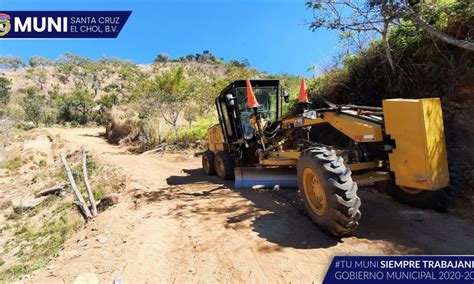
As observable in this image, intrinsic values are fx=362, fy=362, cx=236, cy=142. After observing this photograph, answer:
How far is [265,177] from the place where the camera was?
7.30 m

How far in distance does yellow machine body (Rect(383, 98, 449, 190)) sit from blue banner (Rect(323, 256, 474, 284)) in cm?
103

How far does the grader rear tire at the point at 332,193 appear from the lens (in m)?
4.21

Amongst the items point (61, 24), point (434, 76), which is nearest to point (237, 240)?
point (434, 76)

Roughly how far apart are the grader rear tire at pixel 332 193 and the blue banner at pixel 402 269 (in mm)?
486

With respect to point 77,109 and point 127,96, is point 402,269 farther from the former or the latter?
point 77,109

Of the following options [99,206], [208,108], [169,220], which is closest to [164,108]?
[208,108]

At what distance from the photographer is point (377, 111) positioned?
18.2 feet

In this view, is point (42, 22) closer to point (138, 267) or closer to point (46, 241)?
point (46, 241)

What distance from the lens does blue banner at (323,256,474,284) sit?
3396 mm

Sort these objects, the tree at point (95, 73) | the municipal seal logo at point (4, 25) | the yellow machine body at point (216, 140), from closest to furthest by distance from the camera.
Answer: the yellow machine body at point (216, 140) → the municipal seal logo at point (4, 25) → the tree at point (95, 73)

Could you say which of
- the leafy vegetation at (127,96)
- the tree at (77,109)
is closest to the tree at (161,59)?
the leafy vegetation at (127,96)

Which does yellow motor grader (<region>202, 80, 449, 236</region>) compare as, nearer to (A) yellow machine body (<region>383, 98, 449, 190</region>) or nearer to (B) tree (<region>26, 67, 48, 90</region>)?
(A) yellow machine body (<region>383, 98, 449, 190</region>)

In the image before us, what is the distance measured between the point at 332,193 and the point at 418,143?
4.12 feet

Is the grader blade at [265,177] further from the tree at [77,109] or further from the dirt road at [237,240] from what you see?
the tree at [77,109]
